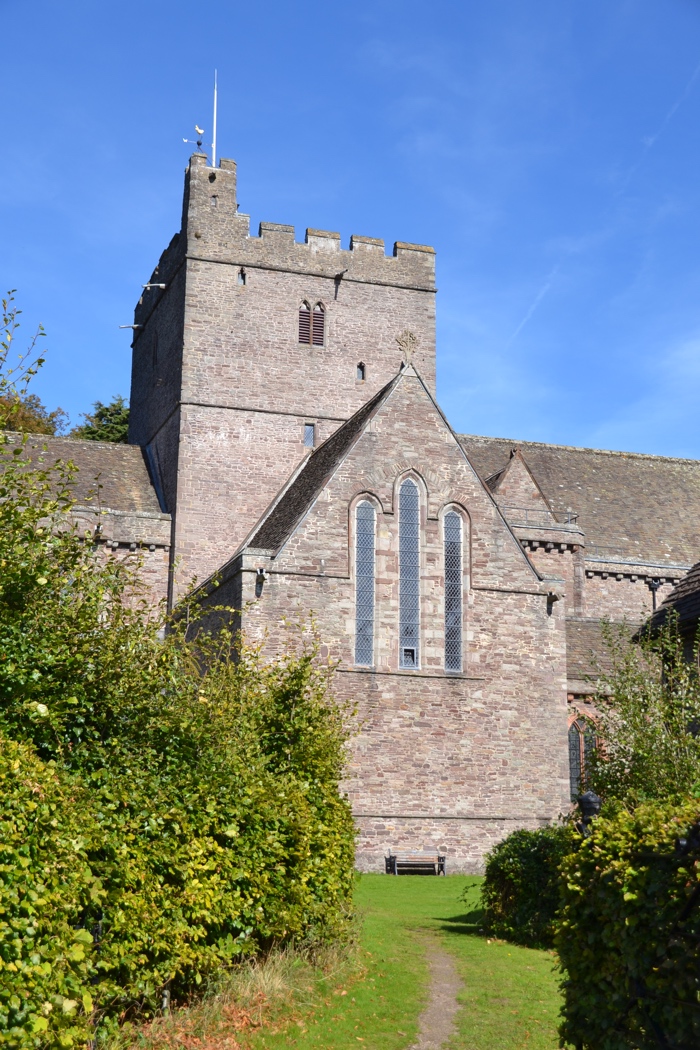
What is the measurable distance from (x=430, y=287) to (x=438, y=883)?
2129cm

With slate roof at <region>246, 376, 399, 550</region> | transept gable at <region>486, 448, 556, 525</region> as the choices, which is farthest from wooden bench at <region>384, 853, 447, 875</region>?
transept gable at <region>486, 448, 556, 525</region>

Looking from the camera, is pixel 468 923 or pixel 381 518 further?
pixel 381 518

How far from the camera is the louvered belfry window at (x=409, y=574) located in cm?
2677

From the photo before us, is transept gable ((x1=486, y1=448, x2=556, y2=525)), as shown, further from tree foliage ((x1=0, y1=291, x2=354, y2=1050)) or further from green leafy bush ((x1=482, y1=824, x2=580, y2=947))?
tree foliage ((x1=0, y1=291, x2=354, y2=1050))

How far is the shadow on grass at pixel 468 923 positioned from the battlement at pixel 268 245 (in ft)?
75.8

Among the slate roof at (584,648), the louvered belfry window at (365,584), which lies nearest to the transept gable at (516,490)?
the slate roof at (584,648)

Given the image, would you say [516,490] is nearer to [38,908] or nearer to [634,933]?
[634,933]

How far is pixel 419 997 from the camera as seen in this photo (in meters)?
13.2

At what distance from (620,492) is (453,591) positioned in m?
16.0

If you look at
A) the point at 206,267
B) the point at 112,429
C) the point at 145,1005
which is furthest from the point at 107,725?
the point at 112,429

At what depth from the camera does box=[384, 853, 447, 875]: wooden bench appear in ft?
83.6

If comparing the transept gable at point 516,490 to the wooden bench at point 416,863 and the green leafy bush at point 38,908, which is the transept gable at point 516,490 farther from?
the green leafy bush at point 38,908

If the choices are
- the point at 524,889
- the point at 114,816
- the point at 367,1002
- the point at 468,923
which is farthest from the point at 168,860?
the point at 468,923

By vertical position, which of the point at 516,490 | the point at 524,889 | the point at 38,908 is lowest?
the point at 524,889
